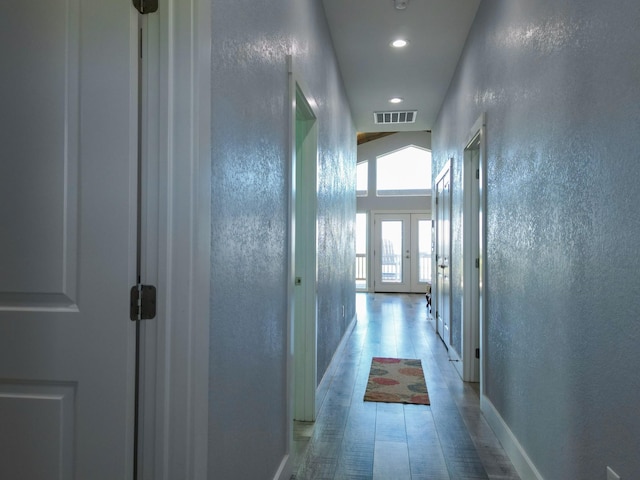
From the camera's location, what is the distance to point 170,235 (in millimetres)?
1119

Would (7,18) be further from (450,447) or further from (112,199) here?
(450,447)

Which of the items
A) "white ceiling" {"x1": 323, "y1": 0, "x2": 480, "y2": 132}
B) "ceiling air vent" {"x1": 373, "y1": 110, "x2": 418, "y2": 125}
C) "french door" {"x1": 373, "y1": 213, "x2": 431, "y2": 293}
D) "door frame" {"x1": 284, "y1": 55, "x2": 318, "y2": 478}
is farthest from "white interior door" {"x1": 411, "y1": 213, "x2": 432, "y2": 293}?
"door frame" {"x1": 284, "y1": 55, "x2": 318, "y2": 478}

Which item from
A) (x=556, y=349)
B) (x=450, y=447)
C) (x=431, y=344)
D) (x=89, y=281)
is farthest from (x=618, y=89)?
(x=431, y=344)

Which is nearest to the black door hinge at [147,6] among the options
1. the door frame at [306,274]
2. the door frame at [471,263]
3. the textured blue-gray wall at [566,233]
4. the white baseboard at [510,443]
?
the textured blue-gray wall at [566,233]

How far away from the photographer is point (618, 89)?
4.38ft

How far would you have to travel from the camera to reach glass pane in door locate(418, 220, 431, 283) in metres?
10.5

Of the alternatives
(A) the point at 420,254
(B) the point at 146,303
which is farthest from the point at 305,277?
(A) the point at 420,254

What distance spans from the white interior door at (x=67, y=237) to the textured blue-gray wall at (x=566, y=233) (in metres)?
1.34

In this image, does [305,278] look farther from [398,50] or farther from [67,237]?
[398,50]

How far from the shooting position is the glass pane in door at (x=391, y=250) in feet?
34.9

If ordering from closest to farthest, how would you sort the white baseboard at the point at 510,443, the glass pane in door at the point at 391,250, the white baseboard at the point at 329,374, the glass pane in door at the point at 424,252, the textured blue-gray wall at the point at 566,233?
the textured blue-gray wall at the point at 566,233, the white baseboard at the point at 510,443, the white baseboard at the point at 329,374, the glass pane in door at the point at 424,252, the glass pane in door at the point at 391,250

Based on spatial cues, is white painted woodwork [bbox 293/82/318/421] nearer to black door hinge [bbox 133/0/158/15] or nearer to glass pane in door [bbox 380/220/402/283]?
black door hinge [bbox 133/0/158/15]

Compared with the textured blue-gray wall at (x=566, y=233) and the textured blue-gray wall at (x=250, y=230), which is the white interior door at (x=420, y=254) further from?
the textured blue-gray wall at (x=250, y=230)

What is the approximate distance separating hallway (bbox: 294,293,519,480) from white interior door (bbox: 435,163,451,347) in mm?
760
